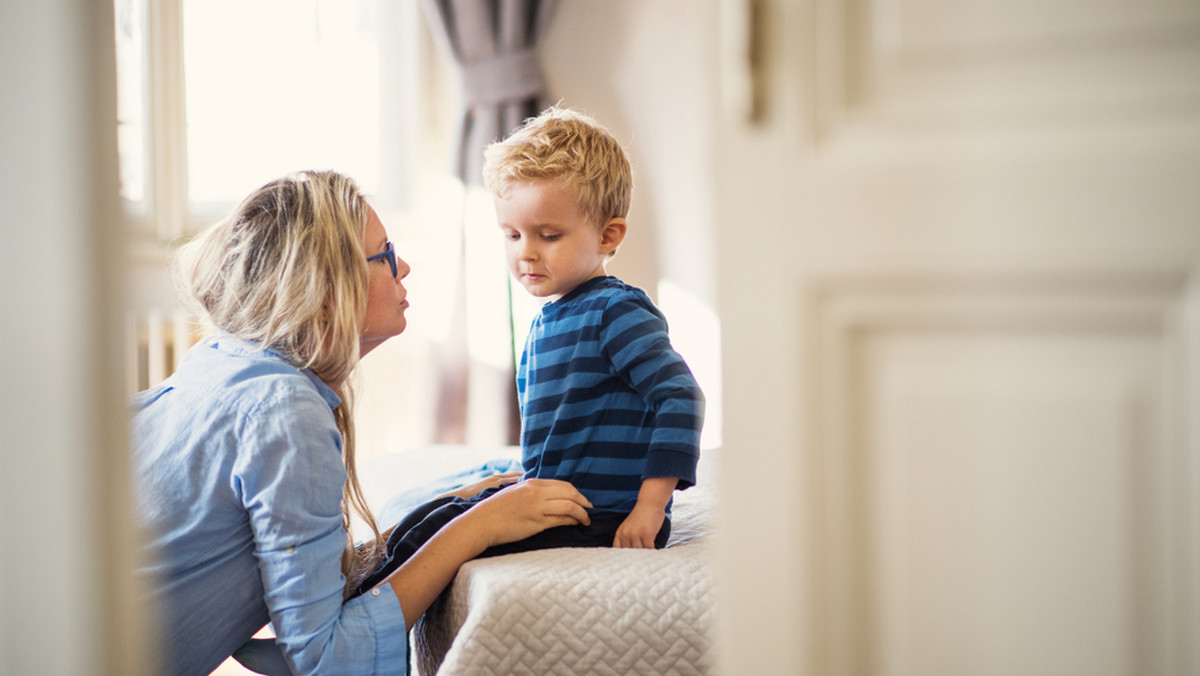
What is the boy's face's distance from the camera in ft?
4.53

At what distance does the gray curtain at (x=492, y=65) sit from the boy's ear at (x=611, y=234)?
1.33 m

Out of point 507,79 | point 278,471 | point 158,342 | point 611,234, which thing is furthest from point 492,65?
point 278,471

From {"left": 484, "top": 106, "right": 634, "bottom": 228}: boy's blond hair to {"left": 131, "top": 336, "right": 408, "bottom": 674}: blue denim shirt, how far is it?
1.60 feet

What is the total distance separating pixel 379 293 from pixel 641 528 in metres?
0.49

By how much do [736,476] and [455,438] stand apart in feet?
7.61

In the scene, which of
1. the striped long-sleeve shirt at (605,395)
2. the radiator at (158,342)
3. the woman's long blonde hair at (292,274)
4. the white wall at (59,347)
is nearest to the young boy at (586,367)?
the striped long-sleeve shirt at (605,395)

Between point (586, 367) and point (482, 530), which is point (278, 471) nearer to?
point (482, 530)

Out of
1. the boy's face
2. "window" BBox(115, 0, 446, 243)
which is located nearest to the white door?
the boy's face

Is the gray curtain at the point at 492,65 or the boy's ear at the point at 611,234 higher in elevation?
the gray curtain at the point at 492,65

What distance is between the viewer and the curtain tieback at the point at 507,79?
2.73 meters

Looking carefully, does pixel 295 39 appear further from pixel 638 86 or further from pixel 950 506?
pixel 950 506

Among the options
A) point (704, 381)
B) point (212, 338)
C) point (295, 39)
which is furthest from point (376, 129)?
point (212, 338)

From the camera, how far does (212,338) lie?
1179 mm

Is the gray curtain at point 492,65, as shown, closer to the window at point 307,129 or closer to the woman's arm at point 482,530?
the window at point 307,129
